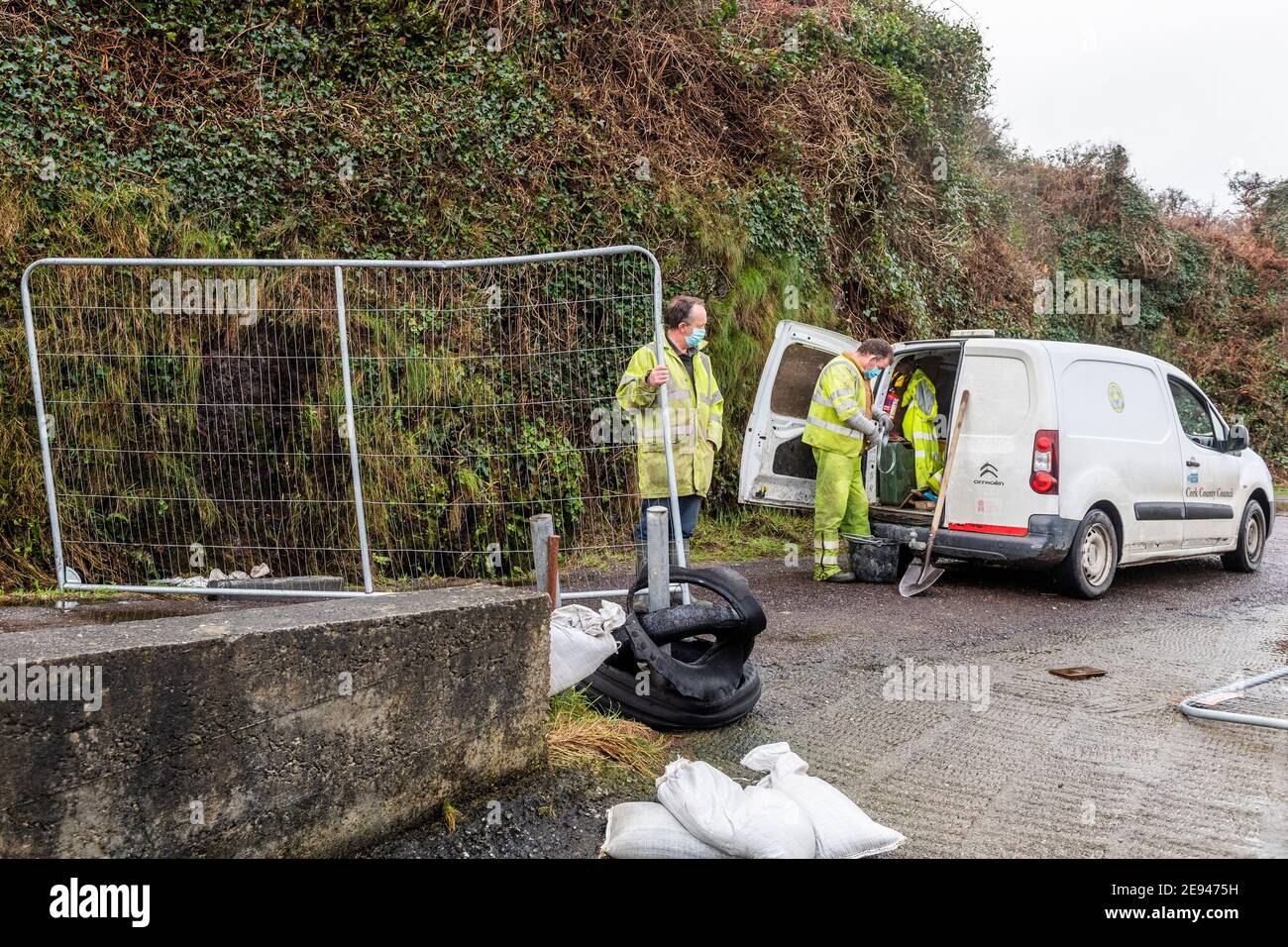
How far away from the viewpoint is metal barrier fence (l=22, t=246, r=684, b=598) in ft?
21.0

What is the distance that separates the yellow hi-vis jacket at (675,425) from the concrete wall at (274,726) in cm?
263

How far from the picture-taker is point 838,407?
25.8ft

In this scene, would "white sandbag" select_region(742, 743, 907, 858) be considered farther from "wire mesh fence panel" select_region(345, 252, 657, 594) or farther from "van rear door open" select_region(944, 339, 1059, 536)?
"van rear door open" select_region(944, 339, 1059, 536)

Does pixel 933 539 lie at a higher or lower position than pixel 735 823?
higher

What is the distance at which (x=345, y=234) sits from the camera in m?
8.21

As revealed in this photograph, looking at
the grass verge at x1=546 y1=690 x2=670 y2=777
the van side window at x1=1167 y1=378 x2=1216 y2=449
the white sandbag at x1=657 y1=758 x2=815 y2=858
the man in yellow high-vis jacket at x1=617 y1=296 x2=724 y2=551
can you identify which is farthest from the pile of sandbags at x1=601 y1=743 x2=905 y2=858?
the van side window at x1=1167 y1=378 x2=1216 y2=449

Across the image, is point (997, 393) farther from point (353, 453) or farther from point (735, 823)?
point (735, 823)

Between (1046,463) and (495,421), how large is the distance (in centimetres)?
397

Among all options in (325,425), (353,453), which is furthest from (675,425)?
(325,425)

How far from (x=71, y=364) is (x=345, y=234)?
7.84 ft

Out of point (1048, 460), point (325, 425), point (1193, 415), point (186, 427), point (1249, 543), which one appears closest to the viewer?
point (186, 427)

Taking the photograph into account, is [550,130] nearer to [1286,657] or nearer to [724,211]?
[724,211]
